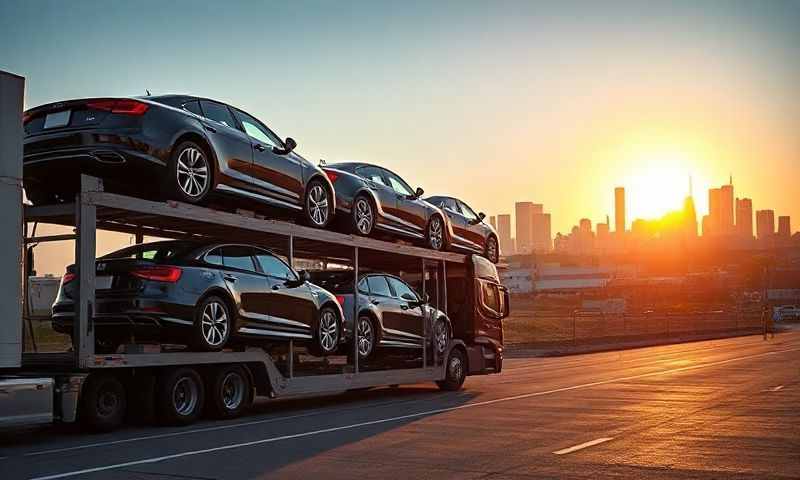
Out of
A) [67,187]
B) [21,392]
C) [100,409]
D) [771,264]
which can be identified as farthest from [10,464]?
[771,264]

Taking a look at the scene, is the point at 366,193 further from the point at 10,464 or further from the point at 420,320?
the point at 10,464

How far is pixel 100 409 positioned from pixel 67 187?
2.64 meters

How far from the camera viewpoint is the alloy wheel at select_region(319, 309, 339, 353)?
14164 millimetres

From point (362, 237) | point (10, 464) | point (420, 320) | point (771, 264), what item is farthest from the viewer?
point (771, 264)

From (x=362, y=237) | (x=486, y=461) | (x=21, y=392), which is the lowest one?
(x=486, y=461)

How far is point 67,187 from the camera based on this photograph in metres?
11.4

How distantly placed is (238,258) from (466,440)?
399 centimetres

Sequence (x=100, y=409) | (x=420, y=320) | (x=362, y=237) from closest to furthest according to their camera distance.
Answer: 1. (x=100, y=409)
2. (x=362, y=237)
3. (x=420, y=320)

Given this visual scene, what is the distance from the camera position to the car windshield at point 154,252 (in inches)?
454

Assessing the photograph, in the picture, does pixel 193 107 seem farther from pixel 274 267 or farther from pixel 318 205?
pixel 318 205

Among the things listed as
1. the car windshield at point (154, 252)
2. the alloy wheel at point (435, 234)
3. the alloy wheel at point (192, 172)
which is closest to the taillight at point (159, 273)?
the car windshield at point (154, 252)

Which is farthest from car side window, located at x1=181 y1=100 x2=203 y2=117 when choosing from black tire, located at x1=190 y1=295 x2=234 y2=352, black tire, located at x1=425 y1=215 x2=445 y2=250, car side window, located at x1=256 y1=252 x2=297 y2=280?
black tire, located at x1=425 y1=215 x2=445 y2=250

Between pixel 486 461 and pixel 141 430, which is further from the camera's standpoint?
pixel 141 430

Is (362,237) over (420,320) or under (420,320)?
over
